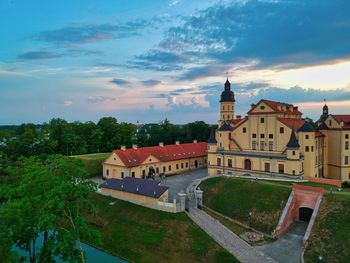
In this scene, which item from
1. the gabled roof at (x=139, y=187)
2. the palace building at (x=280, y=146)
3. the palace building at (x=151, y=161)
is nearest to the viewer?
the gabled roof at (x=139, y=187)

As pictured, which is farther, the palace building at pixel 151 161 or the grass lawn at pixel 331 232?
the palace building at pixel 151 161

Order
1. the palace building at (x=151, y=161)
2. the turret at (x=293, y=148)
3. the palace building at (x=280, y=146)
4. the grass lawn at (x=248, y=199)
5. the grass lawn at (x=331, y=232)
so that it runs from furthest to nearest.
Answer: the palace building at (x=151, y=161)
the palace building at (x=280, y=146)
the turret at (x=293, y=148)
the grass lawn at (x=248, y=199)
the grass lawn at (x=331, y=232)

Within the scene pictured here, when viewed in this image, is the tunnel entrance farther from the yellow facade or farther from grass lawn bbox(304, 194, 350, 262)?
the yellow facade

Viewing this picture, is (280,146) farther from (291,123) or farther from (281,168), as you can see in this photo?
(291,123)

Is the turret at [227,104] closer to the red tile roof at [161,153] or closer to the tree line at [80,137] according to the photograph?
the red tile roof at [161,153]

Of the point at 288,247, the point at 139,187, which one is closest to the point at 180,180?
the point at 139,187

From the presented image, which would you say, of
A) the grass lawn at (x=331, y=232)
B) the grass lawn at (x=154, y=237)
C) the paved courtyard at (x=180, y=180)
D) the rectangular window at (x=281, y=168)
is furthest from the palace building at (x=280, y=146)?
the grass lawn at (x=154, y=237)
